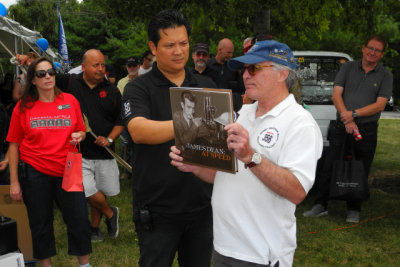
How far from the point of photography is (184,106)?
81.7 inches

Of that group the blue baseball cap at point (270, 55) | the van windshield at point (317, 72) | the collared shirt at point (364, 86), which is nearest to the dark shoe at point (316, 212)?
the collared shirt at point (364, 86)

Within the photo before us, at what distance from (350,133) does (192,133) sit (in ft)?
14.2

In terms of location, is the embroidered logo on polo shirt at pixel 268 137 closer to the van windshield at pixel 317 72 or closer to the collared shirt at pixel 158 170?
the collared shirt at pixel 158 170

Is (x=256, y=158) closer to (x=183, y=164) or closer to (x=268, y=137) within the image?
(x=268, y=137)

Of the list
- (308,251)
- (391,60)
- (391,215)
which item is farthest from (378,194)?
(391,60)

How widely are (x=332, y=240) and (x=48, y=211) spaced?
3290mm

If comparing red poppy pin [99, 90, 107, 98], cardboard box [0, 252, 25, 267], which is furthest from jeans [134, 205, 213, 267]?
red poppy pin [99, 90, 107, 98]

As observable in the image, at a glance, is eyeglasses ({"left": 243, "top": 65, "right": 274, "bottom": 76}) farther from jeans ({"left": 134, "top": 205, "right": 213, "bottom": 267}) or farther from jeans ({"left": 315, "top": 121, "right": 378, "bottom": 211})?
jeans ({"left": 315, "top": 121, "right": 378, "bottom": 211})

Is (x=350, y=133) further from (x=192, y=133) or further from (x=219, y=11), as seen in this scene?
(x=219, y=11)

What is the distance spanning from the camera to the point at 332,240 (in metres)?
5.42

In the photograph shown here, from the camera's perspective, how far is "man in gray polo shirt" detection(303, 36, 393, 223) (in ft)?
19.2

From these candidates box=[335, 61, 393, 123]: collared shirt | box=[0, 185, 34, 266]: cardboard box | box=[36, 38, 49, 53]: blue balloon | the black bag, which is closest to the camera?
box=[0, 185, 34, 266]: cardboard box

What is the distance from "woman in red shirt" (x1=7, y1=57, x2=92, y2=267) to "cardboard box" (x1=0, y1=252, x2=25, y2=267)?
28.4 inches

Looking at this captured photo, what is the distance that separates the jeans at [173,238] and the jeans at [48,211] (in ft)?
4.81
